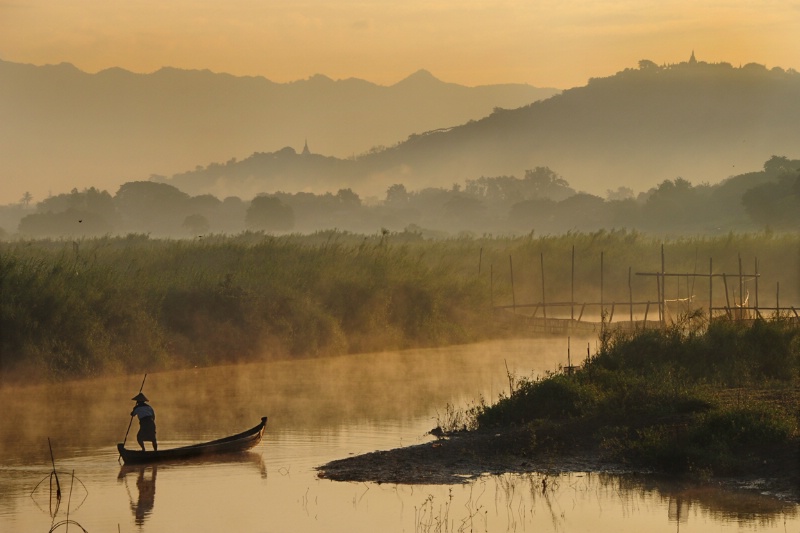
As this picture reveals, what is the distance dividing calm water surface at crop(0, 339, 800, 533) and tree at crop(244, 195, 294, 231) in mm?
118102

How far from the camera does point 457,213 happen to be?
573 ft

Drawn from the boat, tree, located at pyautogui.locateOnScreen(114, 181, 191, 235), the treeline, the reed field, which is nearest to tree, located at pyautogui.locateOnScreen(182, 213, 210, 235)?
the treeline

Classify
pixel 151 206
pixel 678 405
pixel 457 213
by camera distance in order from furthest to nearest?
pixel 457 213, pixel 151 206, pixel 678 405

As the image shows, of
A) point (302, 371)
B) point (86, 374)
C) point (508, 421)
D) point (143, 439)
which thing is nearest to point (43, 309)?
point (86, 374)

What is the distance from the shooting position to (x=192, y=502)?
1684 cm

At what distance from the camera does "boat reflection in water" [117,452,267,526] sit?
16.8m

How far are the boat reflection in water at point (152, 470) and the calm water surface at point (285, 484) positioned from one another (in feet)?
0.14

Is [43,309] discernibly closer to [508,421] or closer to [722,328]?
[508,421]

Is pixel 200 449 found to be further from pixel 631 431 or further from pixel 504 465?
pixel 631 431

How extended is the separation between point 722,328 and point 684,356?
1450 millimetres

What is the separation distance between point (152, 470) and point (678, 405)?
25.5ft

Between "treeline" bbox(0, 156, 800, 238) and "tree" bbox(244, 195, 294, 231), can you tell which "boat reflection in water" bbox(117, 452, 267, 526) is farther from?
"tree" bbox(244, 195, 294, 231)

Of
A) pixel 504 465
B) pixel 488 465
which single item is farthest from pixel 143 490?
pixel 504 465

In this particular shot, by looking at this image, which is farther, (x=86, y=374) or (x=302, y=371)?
(x=302, y=371)
